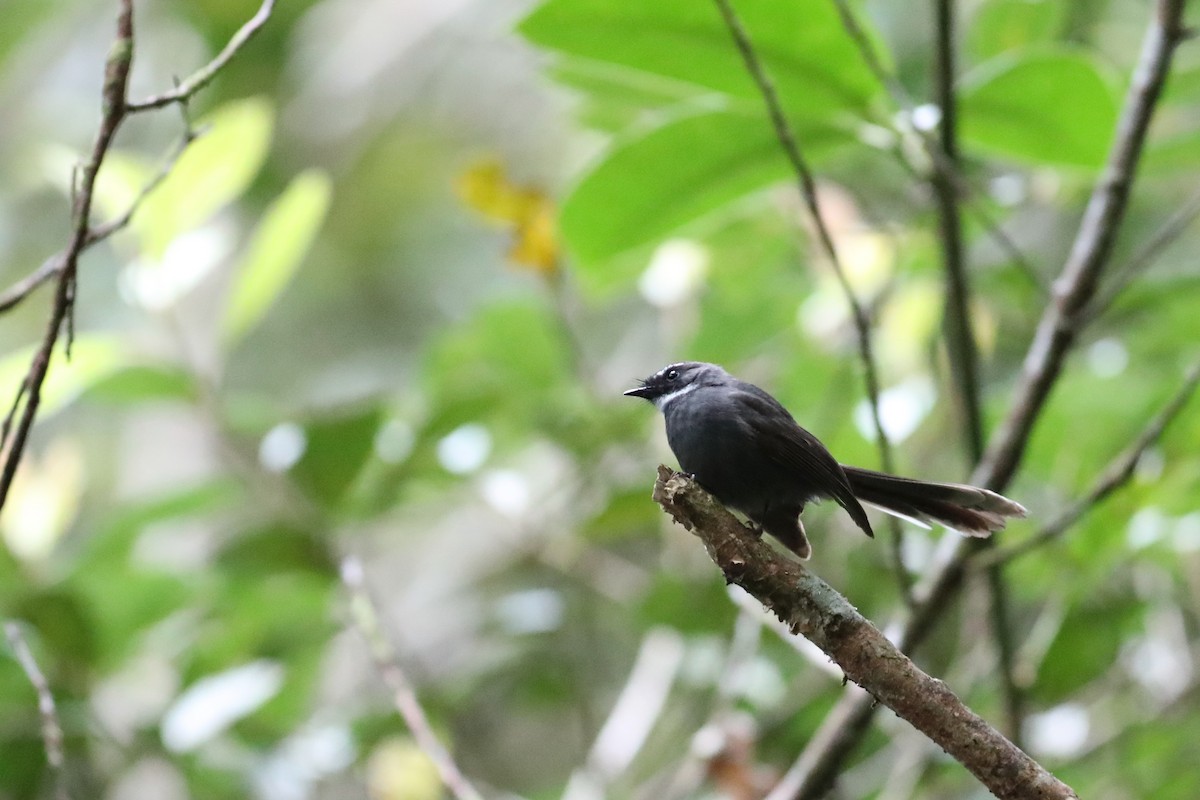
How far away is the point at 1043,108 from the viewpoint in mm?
2264

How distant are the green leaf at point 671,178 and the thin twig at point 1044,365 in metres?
0.52

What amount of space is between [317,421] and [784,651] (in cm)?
167

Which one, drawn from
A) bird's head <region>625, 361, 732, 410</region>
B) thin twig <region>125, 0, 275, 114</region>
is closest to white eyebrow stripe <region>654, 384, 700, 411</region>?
bird's head <region>625, 361, 732, 410</region>

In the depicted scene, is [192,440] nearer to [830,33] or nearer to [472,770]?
[472,770]

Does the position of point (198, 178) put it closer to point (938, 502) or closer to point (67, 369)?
point (67, 369)

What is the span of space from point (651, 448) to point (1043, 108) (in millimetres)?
1693

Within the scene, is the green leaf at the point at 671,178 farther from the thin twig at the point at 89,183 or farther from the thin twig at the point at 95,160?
the thin twig at the point at 95,160

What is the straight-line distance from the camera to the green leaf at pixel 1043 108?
7.19 ft

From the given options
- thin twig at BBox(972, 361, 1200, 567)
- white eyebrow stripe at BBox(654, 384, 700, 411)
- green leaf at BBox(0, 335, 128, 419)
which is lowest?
thin twig at BBox(972, 361, 1200, 567)

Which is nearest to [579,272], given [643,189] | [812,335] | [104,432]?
[643,189]

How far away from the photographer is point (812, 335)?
351 cm

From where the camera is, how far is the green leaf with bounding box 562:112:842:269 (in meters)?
2.35

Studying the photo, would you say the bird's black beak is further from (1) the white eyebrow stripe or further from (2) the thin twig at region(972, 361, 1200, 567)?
(2) the thin twig at region(972, 361, 1200, 567)

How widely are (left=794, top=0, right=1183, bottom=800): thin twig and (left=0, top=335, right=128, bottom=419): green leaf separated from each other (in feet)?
5.23
